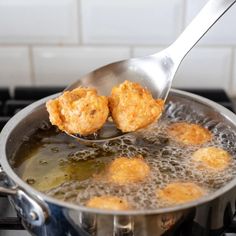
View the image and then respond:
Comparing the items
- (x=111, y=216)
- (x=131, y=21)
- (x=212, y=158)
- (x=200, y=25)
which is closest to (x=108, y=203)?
(x=111, y=216)

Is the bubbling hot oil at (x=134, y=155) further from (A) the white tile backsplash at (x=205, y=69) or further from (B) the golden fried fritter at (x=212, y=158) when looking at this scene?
(A) the white tile backsplash at (x=205, y=69)

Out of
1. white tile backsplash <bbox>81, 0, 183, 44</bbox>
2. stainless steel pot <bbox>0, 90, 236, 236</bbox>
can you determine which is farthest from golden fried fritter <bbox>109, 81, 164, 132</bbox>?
white tile backsplash <bbox>81, 0, 183, 44</bbox>

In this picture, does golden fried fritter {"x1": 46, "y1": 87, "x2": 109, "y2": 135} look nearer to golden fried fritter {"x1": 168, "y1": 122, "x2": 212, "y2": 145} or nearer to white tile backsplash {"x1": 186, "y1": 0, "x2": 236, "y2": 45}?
golden fried fritter {"x1": 168, "y1": 122, "x2": 212, "y2": 145}

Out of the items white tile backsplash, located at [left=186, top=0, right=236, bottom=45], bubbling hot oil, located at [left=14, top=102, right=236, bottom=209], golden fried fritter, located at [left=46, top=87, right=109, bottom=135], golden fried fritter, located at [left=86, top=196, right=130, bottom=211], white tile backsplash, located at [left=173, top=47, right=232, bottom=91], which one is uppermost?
white tile backsplash, located at [left=186, top=0, right=236, bottom=45]

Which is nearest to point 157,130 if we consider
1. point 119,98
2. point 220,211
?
point 119,98

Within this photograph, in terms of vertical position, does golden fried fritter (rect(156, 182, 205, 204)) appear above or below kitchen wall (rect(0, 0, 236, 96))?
below

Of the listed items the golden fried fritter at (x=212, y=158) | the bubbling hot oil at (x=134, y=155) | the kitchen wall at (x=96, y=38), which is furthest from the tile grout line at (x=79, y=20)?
the golden fried fritter at (x=212, y=158)

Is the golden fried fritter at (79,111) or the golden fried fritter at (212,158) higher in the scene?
the golden fried fritter at (79,111)
